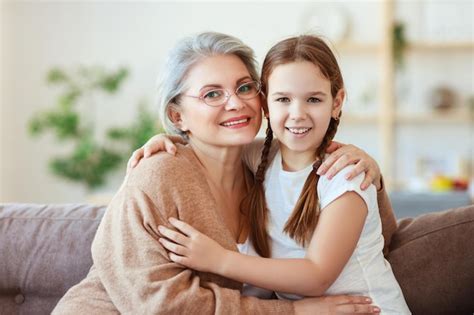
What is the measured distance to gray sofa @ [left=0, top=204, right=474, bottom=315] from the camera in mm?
2051

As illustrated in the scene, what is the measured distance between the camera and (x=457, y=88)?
6219 mm

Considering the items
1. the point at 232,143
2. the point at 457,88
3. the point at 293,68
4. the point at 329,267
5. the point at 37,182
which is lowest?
the point at 37,182

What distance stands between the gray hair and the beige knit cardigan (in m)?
0.23

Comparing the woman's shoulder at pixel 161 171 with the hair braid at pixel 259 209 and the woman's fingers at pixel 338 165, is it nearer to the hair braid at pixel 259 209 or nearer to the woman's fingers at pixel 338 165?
the hair braid at pixel 259 209

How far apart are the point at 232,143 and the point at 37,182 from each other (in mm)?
4610

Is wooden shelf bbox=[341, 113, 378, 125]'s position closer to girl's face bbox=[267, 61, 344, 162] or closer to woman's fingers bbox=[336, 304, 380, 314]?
girl's face bbox=[267, 61, 344, 162]

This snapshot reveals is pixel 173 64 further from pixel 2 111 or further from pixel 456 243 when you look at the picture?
pixel 2 111

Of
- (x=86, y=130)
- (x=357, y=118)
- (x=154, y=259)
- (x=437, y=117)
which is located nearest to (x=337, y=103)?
(x=154, y=259)

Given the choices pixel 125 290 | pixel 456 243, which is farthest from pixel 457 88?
pixel 125 290

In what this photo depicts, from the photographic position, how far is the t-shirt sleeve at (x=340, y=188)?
1.83 m

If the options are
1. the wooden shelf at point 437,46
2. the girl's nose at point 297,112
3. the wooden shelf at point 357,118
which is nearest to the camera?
the girl's nose at point 297,112

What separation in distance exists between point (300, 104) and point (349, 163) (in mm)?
204

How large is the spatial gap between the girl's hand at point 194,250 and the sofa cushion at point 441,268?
57 centimetres

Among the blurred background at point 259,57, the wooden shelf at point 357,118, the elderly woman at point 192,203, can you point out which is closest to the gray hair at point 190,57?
the elderly woman at point 192,203
